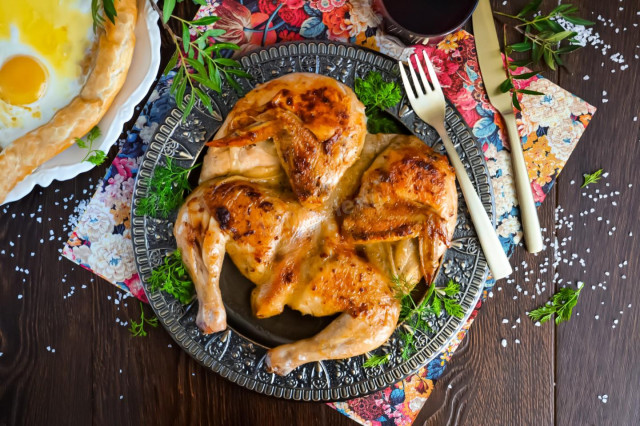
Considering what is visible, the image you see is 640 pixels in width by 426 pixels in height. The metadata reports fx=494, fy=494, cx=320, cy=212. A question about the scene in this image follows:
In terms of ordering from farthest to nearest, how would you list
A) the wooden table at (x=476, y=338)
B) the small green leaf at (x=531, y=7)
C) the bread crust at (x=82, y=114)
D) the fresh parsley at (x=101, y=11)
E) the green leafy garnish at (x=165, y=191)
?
1. the wooden table at (x=476, y=338)
2. the small green leaf at (x=531, y=7)
3. the green leafy garnish at (x=165, y=191)
4. the bread crust at (x=82, y=114)
5. the fresh parsley at (x=101, y=11)

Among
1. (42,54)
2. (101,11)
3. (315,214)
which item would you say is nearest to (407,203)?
(315,214)

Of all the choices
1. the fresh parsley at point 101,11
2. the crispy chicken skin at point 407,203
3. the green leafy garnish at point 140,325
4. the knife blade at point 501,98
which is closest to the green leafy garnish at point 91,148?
the fresh parsley at point 101,11

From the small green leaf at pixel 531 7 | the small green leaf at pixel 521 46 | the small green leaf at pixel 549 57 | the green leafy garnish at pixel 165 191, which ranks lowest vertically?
the green leafy garnish at pixel 165 191

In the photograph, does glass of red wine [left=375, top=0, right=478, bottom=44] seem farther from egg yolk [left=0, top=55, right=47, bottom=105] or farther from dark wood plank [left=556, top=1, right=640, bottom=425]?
egg yolk [left=0, top=55, right=47, bottom=105]

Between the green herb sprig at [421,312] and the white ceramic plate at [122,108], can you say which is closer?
the white ceramic plate at [122,108]

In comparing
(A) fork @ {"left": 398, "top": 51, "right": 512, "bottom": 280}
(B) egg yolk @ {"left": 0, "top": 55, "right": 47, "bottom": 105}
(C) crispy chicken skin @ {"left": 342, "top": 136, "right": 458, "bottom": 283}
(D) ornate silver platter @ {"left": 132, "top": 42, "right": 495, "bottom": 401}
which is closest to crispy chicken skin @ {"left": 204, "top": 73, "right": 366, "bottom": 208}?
(C) crispy chicken skin @ {"left": 342, "top": 136, "right": 458, "bottom": 283}

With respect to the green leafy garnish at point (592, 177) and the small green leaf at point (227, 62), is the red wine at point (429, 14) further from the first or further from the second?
the green leafy garnish at point (592, 177)

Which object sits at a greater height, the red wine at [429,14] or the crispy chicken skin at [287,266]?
the red wine at [429,14]
